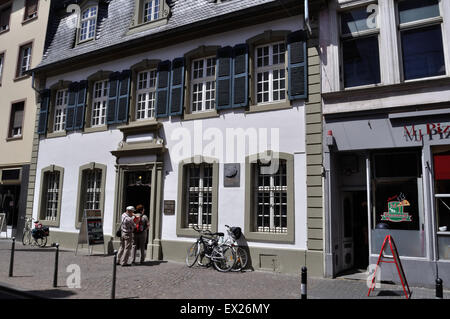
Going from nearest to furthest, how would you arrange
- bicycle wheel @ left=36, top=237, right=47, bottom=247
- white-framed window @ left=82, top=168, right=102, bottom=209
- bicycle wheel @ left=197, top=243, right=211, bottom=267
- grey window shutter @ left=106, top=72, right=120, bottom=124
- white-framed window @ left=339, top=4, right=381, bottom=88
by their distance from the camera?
white-framed window @ left=339, top=4, right=381, bottom=88
bicycle wheel @ left=197, top=243, right=211, bottom=267
grey window shutter @ left=106, top=72, right=120, bottom=124
white-framed window @ left=82, top=168, right=102, bottom=209
bicycle wheel @ left=36, top=237, right=47, bottom=247

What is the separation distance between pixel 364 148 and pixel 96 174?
10035mm

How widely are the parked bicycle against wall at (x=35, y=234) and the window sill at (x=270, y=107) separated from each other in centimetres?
953

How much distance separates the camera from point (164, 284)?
841 centimetres

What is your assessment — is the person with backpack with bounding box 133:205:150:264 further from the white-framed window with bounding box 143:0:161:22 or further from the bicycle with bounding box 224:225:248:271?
the white-framed window with bounding box 143:0:161:22

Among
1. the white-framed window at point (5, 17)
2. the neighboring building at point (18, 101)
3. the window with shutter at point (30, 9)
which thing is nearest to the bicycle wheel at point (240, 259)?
the neighboring building at point (18, 101)

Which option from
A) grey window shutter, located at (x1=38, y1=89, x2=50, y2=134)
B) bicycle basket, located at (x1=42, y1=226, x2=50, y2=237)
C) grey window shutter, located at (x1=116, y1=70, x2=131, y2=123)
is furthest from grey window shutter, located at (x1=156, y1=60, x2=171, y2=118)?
bicycle basket, located at (x1=42, y1=226, x2=50, y2=237)

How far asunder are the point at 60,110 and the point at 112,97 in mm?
3620

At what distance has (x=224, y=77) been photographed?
38.7 ft

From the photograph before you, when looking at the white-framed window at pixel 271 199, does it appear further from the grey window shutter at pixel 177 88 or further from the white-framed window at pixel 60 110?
the white-framed window at pixel 60 110

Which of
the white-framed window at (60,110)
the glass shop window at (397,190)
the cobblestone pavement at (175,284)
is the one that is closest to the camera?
the cobblestone pavement at (175,284)

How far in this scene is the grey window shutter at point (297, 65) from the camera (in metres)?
10.4

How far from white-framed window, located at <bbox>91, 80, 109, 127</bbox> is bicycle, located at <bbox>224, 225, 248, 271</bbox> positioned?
7.37 m

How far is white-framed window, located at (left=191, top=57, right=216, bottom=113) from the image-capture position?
12328 mm

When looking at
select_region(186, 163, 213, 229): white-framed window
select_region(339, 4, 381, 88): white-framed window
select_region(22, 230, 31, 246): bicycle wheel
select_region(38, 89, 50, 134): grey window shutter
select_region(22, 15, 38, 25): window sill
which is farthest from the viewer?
select_region(22, 15, 38, 25): window sill
